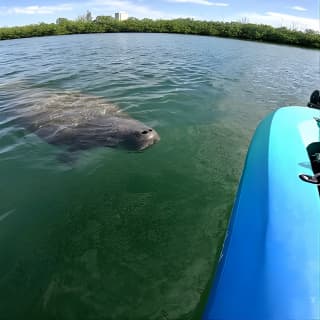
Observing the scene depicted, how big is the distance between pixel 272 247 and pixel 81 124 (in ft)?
15.5

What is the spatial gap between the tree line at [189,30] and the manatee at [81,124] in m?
29.3

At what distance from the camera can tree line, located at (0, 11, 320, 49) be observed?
32.1m

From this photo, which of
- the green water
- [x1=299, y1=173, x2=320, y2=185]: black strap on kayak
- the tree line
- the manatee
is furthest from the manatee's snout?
the tree line

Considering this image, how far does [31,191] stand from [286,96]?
894 cm

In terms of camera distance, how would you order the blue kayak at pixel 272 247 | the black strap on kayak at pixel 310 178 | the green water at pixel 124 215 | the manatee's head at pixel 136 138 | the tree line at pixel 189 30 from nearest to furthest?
the blue kayak at pixel 272 247 < the green water at pixel 124 215 < the black strap on kayak at pixel 310 178 < the manatee's head at pixel 136 138 < the tree line at pixel 189 30

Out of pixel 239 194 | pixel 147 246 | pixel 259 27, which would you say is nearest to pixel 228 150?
pixel 239 194

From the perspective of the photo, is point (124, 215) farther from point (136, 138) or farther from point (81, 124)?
point (81, 124)

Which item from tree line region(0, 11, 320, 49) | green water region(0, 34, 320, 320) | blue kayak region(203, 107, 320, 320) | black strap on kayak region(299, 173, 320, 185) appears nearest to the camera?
blue kayak region(203, 107, 320, 320)

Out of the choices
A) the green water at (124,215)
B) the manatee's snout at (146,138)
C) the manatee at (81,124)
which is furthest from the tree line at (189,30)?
the manatee's snout at (146,138)

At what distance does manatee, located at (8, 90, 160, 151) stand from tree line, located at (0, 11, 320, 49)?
29.3 metres

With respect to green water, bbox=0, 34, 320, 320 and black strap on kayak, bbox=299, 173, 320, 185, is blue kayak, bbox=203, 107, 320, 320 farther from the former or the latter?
green water, bbox=0, 34, 320, 320

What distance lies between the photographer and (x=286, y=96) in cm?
1056

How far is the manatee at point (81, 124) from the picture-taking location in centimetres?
570

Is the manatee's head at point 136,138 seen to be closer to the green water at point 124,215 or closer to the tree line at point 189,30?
the green water at point 124,215
